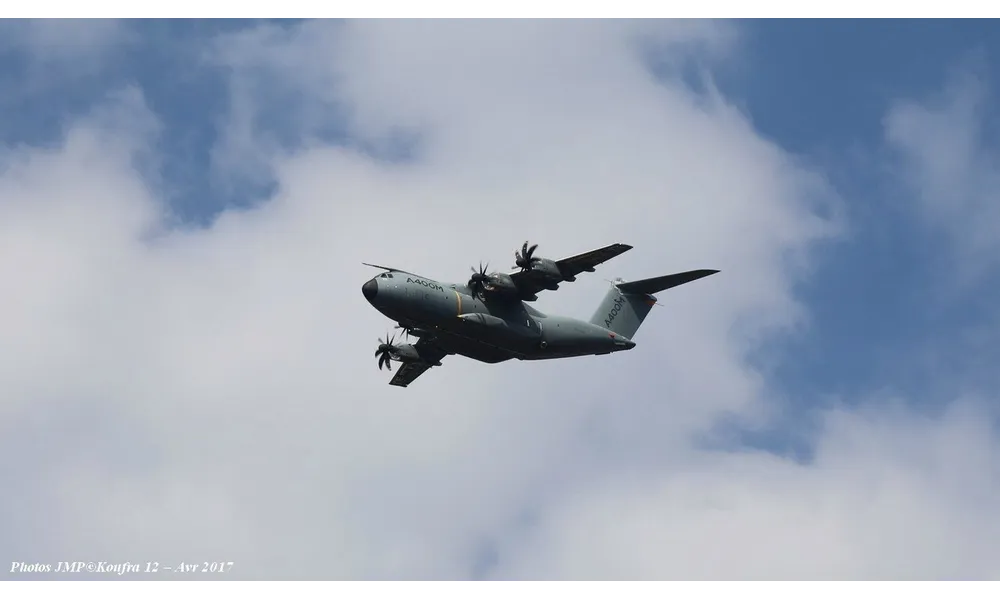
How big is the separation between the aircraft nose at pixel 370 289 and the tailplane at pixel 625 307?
11.9m

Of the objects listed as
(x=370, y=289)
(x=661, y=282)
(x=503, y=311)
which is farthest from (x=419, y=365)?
(x=661, y=282)

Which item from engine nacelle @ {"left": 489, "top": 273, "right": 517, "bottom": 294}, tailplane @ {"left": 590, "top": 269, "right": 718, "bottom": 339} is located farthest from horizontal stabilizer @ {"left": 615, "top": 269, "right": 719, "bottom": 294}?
engine nacelle @ {"left": 489, "top": 273, "right": 517, "bottom": 294}

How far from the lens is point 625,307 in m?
52.6

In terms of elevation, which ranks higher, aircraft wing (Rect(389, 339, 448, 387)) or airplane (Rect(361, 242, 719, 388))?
aircraft wing (Rect(389, 339, 448, 387))

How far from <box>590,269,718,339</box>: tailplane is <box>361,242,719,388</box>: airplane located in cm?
11

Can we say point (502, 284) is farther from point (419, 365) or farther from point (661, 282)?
point (419, 365)

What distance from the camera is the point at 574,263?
46750 millimetres

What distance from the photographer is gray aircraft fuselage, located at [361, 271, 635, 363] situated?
44.3 meters

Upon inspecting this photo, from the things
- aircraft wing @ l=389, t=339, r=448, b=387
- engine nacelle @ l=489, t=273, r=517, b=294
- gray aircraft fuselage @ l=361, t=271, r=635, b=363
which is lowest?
gray aircraft fuselage @ l=361, t=271, r=635, b=363

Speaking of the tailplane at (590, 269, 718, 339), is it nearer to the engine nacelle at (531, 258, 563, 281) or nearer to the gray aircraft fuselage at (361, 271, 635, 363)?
the gray aircraft fuselage at (361, 271, 635, 363)
